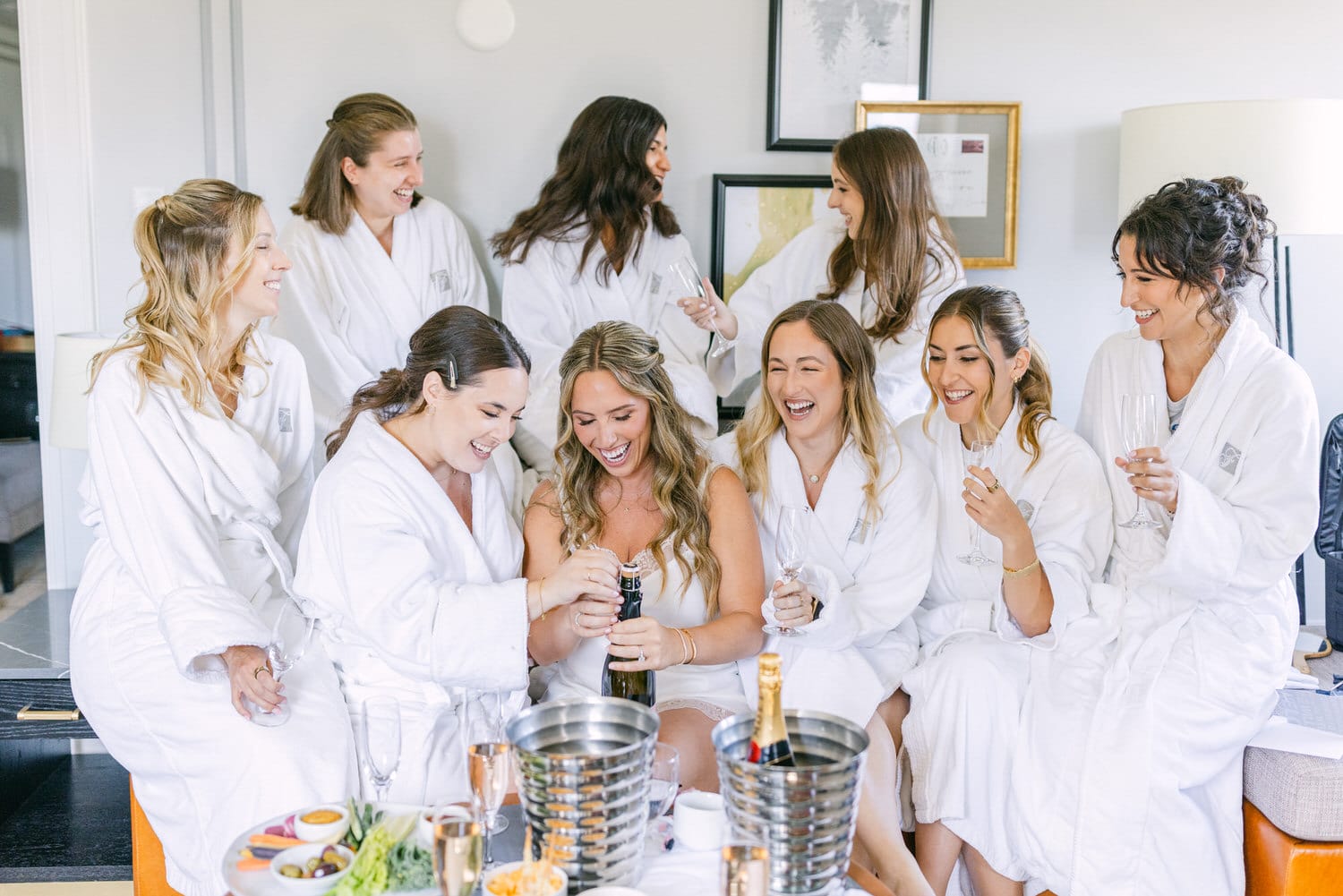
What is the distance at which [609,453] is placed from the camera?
2.46 meters


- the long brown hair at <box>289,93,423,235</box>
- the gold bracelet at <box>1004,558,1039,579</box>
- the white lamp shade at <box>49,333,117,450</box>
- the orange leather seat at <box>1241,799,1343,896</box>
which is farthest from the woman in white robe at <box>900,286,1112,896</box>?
the white lamp shade at <box>49,333,117,450</box>

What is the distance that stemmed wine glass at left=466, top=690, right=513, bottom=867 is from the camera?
4.96 feet

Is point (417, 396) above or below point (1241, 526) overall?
above

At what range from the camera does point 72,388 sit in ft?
9.52

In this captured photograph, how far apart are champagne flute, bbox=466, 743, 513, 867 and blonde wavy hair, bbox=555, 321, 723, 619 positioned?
0.96 meters

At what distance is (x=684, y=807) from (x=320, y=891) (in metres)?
0.48

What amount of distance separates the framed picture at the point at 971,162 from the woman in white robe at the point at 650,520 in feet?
4.89

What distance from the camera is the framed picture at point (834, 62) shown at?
11.6ft

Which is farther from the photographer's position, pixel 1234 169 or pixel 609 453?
pixel 1234 169

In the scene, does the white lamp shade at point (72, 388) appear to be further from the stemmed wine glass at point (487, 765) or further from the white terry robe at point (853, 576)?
the stemmed wine glass at point (487, 765)

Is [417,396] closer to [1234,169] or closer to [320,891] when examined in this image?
[320,891]

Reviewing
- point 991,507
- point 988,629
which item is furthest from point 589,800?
point 988,629

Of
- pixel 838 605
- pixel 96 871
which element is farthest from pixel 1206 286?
pixel 96 871

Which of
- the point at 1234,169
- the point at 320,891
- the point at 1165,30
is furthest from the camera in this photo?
the point at 1165,30
